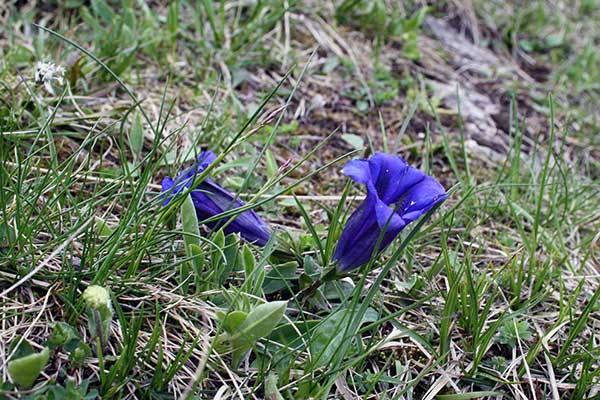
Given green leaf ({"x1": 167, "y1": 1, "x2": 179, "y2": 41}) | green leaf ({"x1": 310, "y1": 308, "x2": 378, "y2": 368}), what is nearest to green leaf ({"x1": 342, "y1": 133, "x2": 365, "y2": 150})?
green leaf ({"x1": 167, "y1": 1, "x2": 179, "y2": 41})

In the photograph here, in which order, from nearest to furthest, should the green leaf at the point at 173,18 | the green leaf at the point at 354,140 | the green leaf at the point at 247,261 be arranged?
the green leaf at the point at 247,261 → the green leaf at the point at 354,140 → the green leaf at the point at 173,18

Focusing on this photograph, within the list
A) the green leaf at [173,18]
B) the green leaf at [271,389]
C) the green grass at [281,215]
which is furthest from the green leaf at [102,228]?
the green leaf at [173,18]

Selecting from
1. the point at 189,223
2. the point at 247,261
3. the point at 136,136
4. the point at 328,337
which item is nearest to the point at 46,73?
the point at 136,136

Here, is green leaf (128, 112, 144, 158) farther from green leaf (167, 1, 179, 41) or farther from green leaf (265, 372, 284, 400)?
green leaf (265, 372, 284, 400)

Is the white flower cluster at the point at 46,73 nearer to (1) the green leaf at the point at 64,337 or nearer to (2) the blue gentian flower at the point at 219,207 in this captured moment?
(2) the blue gentian flower at the point at 219,207

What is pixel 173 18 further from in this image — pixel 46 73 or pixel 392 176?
pixel 392 176

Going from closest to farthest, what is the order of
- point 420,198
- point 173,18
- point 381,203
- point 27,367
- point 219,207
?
point 27,367
point 381,203
point 420,198
point 219,207
point 173,18

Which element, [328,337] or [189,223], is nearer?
[328,337]
